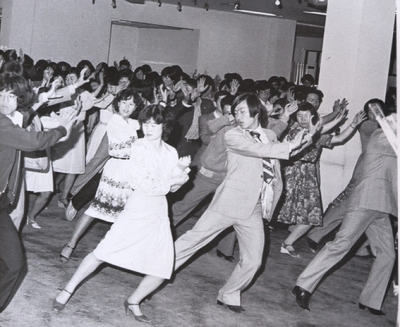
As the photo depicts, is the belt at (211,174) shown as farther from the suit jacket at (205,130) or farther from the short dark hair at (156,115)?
the short dark hair at (156,115)

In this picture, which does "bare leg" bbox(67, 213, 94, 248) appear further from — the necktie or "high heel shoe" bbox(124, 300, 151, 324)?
the necktie

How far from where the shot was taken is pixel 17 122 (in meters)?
4.32

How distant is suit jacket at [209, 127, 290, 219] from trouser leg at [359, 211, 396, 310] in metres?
0.98

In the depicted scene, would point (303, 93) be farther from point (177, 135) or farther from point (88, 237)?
point (88, 237)

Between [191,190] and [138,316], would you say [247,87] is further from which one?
[138,316]

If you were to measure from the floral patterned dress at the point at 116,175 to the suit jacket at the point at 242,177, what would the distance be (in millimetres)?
875

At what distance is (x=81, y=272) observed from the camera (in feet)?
14.0

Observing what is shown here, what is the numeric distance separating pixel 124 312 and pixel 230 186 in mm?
1101

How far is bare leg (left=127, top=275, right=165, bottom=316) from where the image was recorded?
4273 millimetres

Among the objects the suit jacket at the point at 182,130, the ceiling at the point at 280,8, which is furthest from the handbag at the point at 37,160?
the ceiling at the point at 280,8

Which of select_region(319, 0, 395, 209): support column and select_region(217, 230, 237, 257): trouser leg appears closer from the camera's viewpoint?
select_region(217, 230, 237, 257): trouser leg

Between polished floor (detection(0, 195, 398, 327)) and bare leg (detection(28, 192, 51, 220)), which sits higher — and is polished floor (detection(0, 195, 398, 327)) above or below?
below

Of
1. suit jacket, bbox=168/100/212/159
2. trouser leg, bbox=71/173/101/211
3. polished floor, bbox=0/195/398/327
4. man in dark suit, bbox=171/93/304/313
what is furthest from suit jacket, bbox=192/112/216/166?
man in dark suit, bbox=171/93/304/313

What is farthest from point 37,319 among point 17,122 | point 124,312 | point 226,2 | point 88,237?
point 226,2
